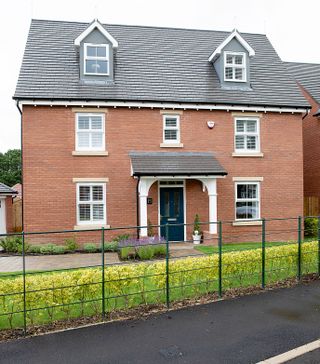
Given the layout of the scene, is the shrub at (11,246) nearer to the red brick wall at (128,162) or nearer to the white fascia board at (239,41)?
the red brick wall at (128,162)

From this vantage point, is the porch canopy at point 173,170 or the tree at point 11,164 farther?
the tree at point 11,164

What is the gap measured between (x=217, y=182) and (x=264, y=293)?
804 cm

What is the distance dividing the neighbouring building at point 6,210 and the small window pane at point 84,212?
6.58 metres

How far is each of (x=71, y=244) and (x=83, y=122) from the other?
492 cm

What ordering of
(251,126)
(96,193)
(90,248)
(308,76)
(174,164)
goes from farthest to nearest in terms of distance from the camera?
(308,76) → (251,126) → (96,193) → (174,164) → (90,248)

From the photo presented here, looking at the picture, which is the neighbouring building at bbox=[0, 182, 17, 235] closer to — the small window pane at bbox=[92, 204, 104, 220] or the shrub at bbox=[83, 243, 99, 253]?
the small window pane at bbox=[92, 204, 104, 220]

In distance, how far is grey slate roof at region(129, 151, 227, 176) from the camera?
1359 cm

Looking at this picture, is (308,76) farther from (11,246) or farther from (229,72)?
(11,246)

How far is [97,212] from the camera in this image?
14.4 m

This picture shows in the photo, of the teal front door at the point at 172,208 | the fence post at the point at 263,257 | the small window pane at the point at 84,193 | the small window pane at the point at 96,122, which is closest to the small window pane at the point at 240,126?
the teal front door at the point at 172,208

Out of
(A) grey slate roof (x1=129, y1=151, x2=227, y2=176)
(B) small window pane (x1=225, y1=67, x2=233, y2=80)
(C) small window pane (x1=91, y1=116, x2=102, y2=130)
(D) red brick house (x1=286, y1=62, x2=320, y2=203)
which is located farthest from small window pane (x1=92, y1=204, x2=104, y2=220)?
(D) red brick house (x1=286, y1=62, x2=320, y2=203)

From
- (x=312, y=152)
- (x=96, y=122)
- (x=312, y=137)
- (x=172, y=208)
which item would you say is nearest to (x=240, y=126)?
(x=172, y=208)

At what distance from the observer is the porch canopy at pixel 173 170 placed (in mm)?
13602

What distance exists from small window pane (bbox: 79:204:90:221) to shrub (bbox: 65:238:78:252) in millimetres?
937
